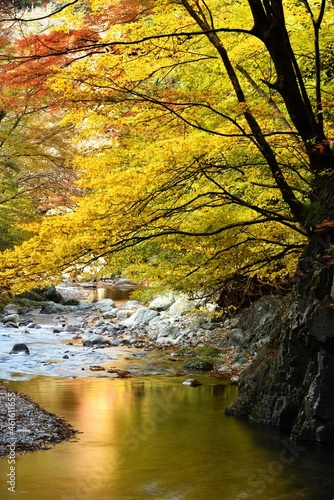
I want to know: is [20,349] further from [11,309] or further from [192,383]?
[11,309]

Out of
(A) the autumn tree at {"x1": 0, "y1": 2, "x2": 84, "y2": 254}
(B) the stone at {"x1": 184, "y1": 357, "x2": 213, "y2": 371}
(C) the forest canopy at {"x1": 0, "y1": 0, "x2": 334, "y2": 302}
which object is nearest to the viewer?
(C) the forest canopy at {"x1": 0, "y1": 0, "x2": 334, "y2": 302}

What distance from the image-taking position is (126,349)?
1465cm

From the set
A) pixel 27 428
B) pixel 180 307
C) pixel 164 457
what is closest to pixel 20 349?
pixel 180 307

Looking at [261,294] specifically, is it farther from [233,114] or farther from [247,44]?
→ [247,44]

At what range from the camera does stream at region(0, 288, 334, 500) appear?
5.87 metres

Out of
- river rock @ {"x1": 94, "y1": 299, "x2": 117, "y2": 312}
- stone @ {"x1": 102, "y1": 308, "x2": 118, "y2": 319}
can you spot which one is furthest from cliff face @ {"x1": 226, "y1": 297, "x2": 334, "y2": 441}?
river rock @ {"x1": 94, "y1": 299, "x2": 117, "y2": 312}

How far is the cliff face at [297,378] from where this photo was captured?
7.34m

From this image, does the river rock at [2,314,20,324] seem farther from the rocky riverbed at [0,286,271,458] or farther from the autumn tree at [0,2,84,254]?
the autumn tree at [0,2,84,254]

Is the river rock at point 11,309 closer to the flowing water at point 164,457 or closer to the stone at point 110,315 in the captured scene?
the stone at point 110,315

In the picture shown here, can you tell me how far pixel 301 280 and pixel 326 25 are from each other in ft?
11.7

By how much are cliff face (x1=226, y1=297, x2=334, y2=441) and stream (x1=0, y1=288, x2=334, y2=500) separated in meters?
0.24

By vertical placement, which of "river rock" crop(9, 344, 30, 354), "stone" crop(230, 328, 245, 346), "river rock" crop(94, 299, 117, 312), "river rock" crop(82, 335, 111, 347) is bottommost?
"river rock" crop(9, 344, 30, 354)

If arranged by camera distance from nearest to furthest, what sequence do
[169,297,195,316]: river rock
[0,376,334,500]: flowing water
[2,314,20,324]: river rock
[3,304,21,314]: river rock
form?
[0,376,334,500]: flowing water < [169,297,195,316]: river rock < [2,314,20,324]: river rock < [3,304,21,314]: river rock

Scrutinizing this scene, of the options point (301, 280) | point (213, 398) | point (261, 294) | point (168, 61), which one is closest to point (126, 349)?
point (261, 294)
